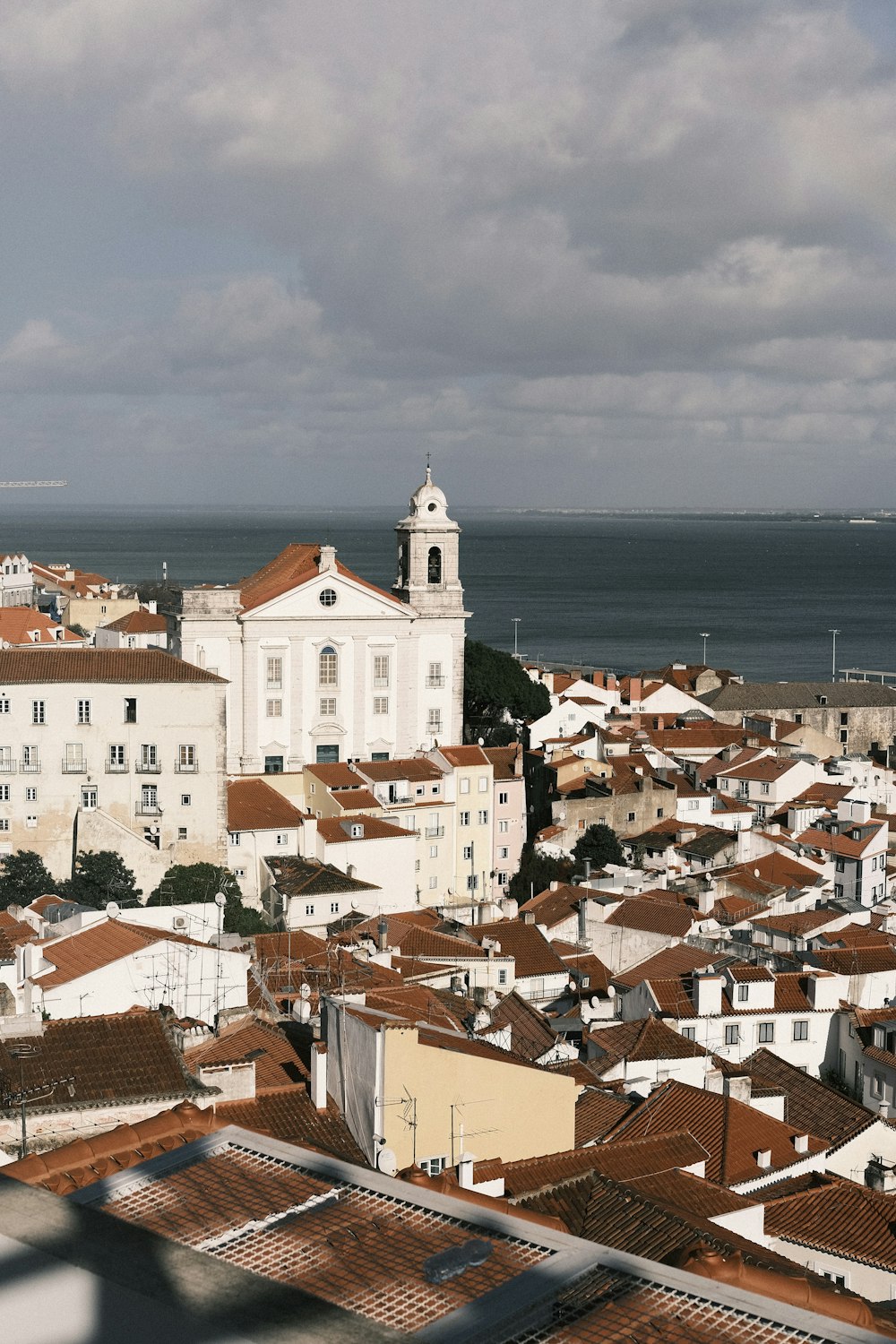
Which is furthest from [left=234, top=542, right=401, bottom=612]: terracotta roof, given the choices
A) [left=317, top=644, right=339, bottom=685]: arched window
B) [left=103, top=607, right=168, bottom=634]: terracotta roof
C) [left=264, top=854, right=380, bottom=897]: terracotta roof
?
[left=264, top=854, right=380, bottom=897]: terracotta roof

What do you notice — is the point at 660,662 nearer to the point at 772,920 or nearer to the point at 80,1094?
the point at 772,920

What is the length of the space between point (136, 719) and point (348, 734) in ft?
30.4

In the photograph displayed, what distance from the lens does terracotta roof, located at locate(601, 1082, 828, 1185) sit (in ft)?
42.1

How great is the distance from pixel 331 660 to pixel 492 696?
742cm

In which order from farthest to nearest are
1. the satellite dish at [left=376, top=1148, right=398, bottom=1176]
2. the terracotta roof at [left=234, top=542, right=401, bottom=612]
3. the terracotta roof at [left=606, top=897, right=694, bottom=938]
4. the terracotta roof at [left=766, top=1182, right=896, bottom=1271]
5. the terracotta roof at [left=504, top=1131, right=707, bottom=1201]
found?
1. the terracotta roof at [left=234, top=542, right=401, bottom=612]
2. the terracotta roof at [left=606, top=897, right=694, bottom=938]
3. the terracotta roof at [left=766, top=1182, right=896, bottom=1271]
4. the terracotta roof at [left=504, top=1131, right=707, bottom=1201]
5. the satellite dish at [left=376, top=1148, right=398, bottom=1176]

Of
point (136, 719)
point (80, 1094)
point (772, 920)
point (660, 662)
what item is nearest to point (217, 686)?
point (136, 719)

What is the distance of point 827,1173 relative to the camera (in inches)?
528

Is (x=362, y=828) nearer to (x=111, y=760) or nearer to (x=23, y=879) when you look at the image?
(x=111, y=760)

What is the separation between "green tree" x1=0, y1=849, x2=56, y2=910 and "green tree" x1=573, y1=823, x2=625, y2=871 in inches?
395

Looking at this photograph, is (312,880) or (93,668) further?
(93,668)

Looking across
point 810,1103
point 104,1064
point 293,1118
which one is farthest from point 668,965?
point 104,1064

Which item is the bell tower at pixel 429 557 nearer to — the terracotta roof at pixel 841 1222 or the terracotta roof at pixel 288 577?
the terracotta roof at pixel 288 577

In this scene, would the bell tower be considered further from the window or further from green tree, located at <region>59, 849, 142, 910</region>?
green tree, located at <region>59, 849, 142, 910</region>

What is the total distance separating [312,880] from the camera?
2692 cm
